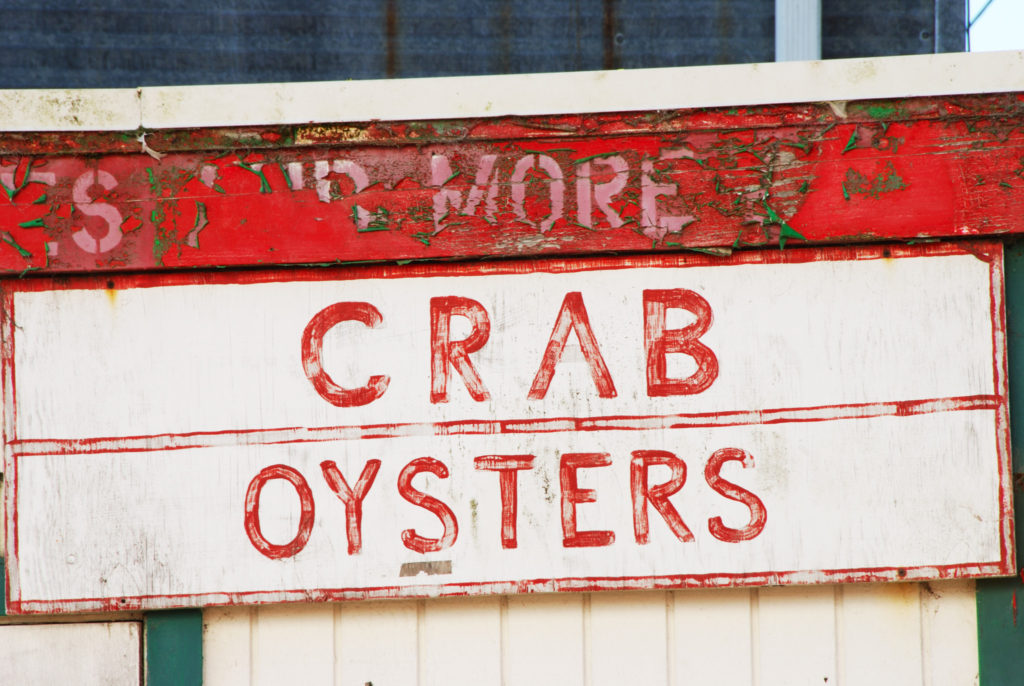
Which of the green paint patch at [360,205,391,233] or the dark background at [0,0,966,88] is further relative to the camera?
the dark background at [0,0,966,88]

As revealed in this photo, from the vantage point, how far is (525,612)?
5.79ft

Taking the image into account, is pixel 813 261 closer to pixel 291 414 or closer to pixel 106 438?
pixel 291 414

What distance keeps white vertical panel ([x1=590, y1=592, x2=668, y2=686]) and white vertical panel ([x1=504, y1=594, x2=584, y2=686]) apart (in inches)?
1.5

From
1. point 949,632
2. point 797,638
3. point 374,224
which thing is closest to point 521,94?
point 374,224

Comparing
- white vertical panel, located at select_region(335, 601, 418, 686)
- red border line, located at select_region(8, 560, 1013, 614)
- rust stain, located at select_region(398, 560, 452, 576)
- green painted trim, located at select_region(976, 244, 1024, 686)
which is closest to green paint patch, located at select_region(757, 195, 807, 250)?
green painted trim, located at select_region(976, 244, 1024, 686)

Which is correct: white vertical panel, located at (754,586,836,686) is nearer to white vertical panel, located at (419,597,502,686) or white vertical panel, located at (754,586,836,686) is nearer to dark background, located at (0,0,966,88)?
white vertical panel, located at (419,597,502,686)

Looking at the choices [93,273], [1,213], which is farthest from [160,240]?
[1,213]

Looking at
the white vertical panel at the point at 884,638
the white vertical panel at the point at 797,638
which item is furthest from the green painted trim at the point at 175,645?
the white vertical panel at the point at 884,638

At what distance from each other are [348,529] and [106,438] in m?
0.55

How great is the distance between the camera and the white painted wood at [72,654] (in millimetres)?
1747

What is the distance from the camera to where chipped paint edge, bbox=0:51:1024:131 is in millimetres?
1718

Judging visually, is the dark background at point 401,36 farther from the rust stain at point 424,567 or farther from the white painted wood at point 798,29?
the rust stain at point 424,567

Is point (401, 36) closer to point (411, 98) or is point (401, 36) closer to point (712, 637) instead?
point (411, 98)

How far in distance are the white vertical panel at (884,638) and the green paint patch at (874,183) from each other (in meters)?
0.84
